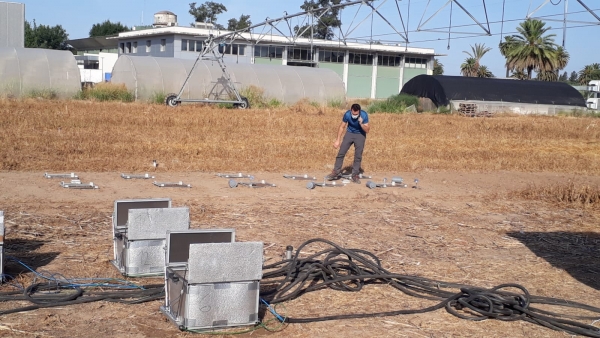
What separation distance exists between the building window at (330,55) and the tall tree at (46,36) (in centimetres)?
4338

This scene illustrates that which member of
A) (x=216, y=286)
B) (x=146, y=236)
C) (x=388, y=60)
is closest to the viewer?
(x=216, y=286)

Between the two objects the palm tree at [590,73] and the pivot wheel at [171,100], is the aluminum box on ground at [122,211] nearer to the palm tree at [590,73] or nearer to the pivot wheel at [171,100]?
the pivot wheel at [171,100]

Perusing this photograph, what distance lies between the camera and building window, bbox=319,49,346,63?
2478 inches

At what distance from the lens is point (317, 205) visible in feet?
41.4

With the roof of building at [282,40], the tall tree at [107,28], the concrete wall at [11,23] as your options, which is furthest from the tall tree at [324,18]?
the tall tree at [107,28]

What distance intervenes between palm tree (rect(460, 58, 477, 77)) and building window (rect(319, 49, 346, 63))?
26577 mm

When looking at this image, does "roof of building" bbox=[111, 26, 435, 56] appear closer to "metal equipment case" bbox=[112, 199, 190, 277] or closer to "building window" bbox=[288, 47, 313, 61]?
"building window" bbox=[288, 47, 313, 61]

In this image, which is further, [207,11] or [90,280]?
→ [207,11]

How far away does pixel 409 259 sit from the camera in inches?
363

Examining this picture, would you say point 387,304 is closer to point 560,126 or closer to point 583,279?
point 583,279

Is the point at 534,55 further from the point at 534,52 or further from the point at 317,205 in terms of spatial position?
the point at 317,205

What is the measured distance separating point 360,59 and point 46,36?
161 feet

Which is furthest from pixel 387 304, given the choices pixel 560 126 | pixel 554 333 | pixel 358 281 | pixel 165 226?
pixel 560 126

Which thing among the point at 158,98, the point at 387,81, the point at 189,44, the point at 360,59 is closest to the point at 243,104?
the point at 158,98
